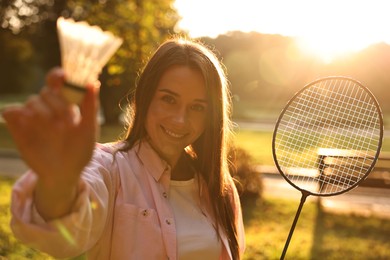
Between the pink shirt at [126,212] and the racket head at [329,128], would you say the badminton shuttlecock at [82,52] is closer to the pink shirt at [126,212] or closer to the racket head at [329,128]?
the pink shirt at [126,212]

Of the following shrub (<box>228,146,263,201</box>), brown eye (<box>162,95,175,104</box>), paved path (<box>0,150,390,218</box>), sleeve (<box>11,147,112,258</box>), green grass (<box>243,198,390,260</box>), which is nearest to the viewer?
sleeve (<box>11,147,112,258</box>)

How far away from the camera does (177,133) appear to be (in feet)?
7.54

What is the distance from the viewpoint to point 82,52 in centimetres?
123

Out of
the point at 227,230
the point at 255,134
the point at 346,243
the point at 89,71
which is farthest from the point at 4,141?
the point at 89,71

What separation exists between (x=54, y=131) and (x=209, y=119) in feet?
4.33

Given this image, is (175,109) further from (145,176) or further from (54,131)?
(54,131)

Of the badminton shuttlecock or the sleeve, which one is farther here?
the sleeve

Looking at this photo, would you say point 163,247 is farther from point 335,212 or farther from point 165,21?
point 165,21

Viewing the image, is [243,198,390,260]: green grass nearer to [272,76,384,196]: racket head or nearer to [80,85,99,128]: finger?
[272,76,384,196]: racket head

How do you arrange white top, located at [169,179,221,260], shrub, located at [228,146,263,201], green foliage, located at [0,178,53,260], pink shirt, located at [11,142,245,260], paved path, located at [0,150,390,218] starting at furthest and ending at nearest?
paved path, located at [0,150,390,218]
shrub, located at [228,146,263,201]
green foliage, located at [0,178,53,260]
white top, located at [169,179,221,260]
pink shirt, located at [11,142,245,260]

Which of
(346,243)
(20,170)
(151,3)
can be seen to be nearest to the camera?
(346,243)

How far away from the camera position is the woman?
3.94 feet

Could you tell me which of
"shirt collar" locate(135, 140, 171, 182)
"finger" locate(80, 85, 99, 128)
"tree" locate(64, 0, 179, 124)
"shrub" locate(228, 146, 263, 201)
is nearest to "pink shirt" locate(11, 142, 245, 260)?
"shirt collar" locate(135, 140, 171, 182)

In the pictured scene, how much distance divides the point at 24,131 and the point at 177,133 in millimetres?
1173
